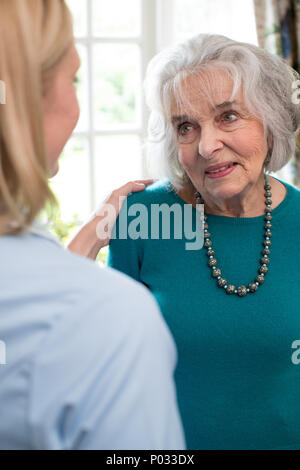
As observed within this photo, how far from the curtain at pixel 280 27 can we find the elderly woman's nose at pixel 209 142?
1.51 m

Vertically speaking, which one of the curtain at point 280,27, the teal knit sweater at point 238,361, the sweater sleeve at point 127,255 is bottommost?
the teal knit sweater at point 238,361

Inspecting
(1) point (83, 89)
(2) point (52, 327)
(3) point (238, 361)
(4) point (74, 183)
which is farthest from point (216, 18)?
(2) point (52, 327)

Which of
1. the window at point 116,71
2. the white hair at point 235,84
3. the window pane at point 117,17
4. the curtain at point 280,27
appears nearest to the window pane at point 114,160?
the window at point 116,71

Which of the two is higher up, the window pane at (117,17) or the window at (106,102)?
the window pane at (117,17)

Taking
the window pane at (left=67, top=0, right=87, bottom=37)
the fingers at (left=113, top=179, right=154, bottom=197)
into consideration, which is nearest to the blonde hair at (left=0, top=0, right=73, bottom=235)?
the fingers at (left=113, top=179, right=154, bottom=197)

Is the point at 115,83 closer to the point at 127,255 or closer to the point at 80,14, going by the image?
the point at 80,14

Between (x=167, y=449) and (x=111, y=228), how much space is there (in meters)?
0.90

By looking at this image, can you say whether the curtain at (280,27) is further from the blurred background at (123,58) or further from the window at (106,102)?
the window at (106,102)

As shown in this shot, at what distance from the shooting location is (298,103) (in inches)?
58.1

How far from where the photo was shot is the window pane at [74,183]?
3.07 meters

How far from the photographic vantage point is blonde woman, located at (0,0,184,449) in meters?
0.56

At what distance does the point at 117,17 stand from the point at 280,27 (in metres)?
0.83

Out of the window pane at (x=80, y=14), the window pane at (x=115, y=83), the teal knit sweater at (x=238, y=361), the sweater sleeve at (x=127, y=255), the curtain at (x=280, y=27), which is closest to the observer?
the teal knit sweater at (x=238, y=361)

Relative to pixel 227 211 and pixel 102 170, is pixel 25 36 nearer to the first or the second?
pixel 227 211
